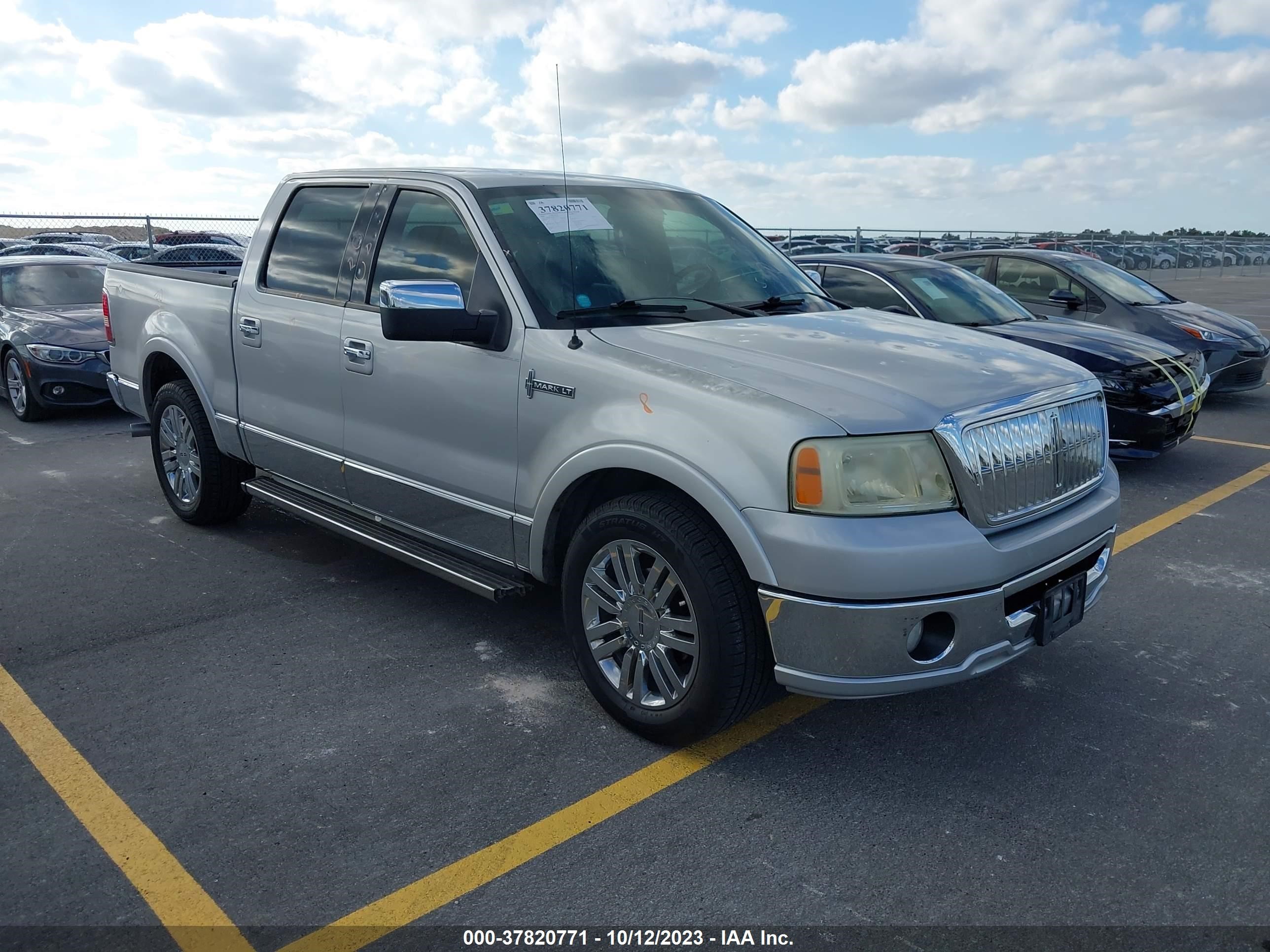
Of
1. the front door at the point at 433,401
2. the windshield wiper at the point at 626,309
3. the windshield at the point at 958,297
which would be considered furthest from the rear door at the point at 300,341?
the windshield at the point at 958,297

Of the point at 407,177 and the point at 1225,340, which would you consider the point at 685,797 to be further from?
the point at 1225,340

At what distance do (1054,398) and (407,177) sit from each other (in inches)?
109

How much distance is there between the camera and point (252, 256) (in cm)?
520

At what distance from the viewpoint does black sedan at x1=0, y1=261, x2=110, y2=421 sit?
367 inches

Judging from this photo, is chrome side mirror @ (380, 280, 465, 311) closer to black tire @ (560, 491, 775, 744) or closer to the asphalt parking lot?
black tire @ (560, 491, 775, 744)

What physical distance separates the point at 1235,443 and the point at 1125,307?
5.56 feet

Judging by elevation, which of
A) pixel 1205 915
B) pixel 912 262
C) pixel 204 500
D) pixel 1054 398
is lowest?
pixel 1205 915


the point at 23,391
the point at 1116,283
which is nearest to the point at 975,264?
the point at 1116,283

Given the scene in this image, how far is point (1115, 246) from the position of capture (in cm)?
3472

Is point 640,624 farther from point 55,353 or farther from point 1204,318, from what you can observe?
point 1204,318

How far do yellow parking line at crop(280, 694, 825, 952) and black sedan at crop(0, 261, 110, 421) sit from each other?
24.2 ft

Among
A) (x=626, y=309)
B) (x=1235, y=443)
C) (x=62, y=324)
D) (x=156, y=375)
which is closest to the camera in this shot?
(x=626, y=309)

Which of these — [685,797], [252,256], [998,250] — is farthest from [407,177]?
[998,250]

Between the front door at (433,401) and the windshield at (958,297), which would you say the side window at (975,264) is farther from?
the front door at (433,401)
